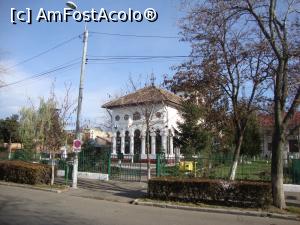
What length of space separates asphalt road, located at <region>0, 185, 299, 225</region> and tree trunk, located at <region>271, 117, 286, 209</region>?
1.56 m

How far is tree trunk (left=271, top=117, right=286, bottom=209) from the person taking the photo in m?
13.7

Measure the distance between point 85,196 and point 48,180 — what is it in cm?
450

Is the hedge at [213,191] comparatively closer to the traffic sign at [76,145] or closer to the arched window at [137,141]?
the traffic sign at [76,145]

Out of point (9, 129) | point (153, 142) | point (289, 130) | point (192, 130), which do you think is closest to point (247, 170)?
point (289, 130)

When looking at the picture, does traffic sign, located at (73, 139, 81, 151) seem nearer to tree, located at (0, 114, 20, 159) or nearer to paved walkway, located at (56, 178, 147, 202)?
paved walkway, located at (56, 178, 147, 202)

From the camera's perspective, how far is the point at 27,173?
→ 20750 millimetres

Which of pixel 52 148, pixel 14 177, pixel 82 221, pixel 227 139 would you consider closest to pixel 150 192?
pixel 82 221

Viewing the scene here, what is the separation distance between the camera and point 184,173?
74.5 feet

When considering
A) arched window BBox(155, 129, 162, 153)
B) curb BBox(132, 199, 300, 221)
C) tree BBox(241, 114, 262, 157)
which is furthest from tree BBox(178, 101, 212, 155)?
curb BBox(132, 199, 300, 221)

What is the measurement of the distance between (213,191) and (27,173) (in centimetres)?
1072

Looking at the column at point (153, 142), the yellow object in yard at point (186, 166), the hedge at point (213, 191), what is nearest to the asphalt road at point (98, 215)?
the hedge at point (213, 191)

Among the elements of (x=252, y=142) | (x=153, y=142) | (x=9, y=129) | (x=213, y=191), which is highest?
(x=9, y=129)

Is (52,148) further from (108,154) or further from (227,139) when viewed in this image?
(227,139)

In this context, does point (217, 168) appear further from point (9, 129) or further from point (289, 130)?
point (9, 129)
